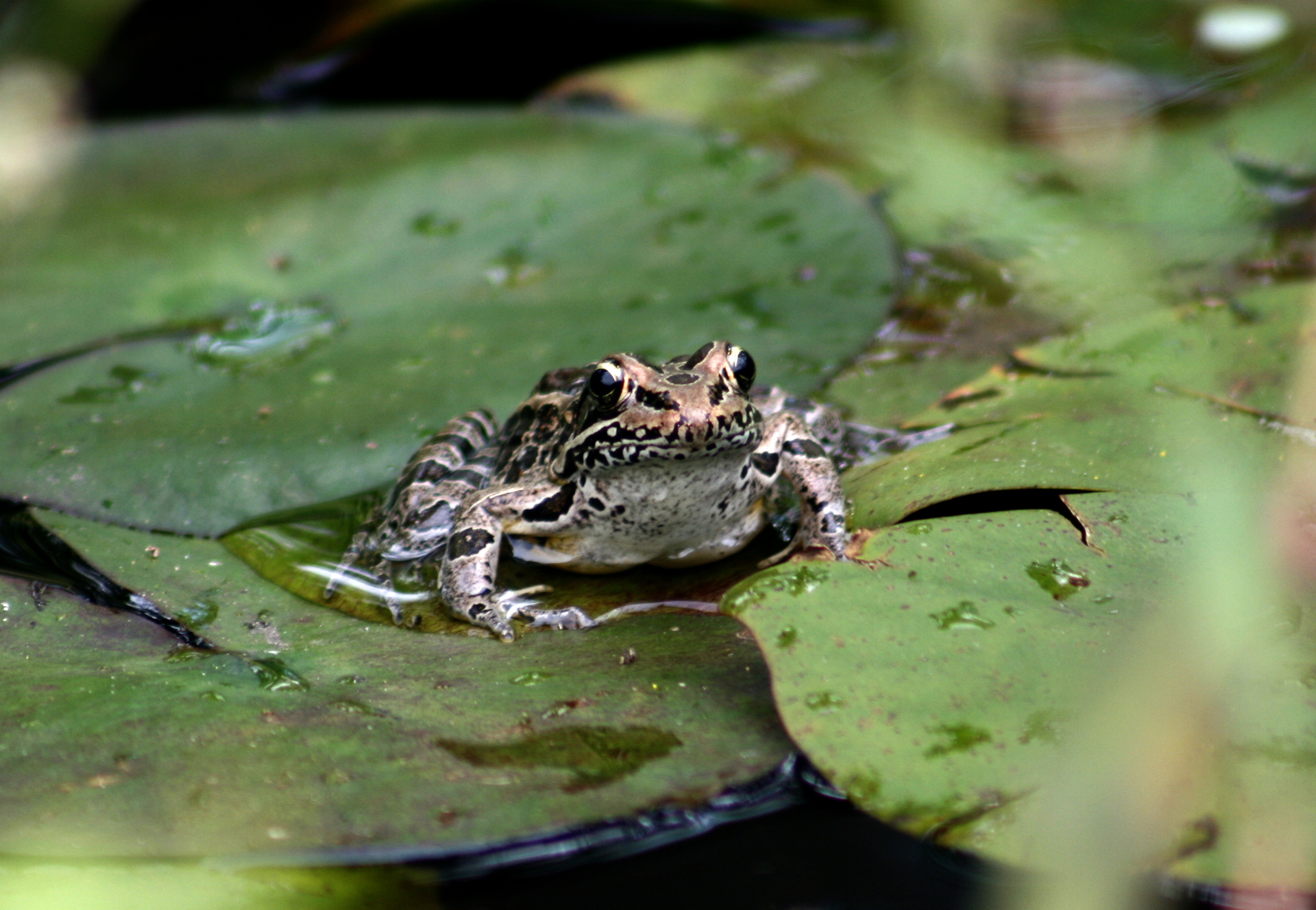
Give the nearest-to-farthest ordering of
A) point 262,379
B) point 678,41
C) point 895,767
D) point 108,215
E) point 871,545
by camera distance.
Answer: point 895,767 → point 871,545 → point 262,379 → point 108,215 → point 678,41

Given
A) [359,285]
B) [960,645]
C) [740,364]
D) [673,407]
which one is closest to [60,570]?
[359,285]

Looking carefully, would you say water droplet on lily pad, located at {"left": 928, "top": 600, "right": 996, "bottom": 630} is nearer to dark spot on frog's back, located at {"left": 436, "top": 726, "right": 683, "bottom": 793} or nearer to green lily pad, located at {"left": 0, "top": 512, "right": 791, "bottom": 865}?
green lily pad, located at {"left": 0, "top": 512, "right": 791, "bottom": 865}

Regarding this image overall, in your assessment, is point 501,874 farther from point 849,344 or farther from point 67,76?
point 67,76

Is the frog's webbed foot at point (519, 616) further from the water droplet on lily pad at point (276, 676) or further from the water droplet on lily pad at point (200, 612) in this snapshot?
the water droplet on lily pad at point (200, 612)

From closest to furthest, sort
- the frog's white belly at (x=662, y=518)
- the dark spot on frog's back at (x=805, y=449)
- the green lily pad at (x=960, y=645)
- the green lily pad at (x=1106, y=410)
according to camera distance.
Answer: the green lily pad at (x=960, y=645), the green lily pad at (x=1106, y=410), the frog's white belly at (x=662, y=518), the dark spot on frog's back at (x=805, y=449)

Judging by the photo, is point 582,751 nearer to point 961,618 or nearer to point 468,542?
point 961,618

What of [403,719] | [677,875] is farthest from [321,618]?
[677,875]

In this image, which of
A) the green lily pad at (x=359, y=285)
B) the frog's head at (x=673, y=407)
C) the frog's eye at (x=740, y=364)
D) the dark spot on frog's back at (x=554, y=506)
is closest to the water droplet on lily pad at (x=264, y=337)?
the green lily pad at (x=359, y=285)
